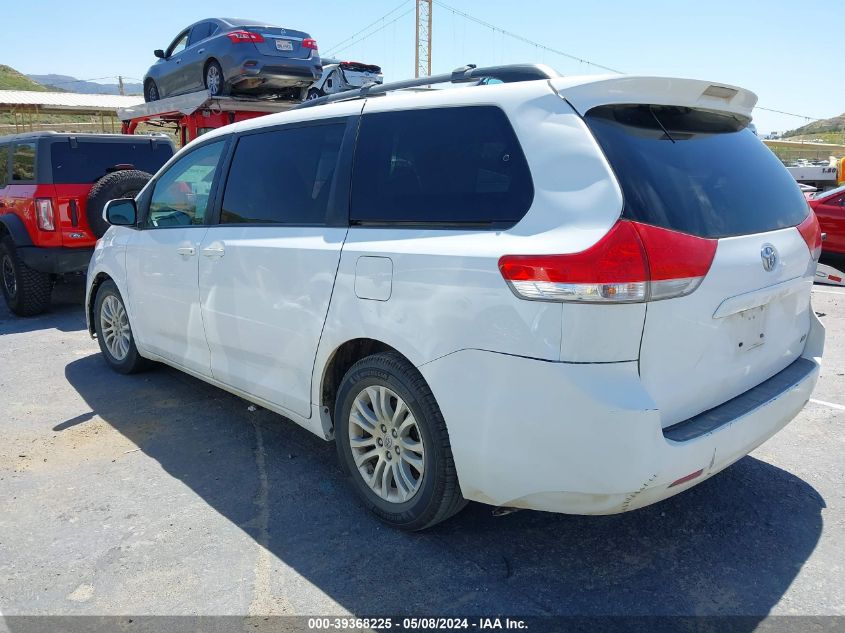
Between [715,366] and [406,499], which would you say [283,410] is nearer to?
[406,499]

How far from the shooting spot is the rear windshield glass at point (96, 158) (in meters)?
7.42

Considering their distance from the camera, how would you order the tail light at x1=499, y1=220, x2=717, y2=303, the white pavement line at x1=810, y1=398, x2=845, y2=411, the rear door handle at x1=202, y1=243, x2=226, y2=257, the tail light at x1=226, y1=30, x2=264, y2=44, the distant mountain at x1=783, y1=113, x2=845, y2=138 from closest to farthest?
1. the tail light at x1=499, y1=220, x2=717, y2=303
2. the rear door handle at x1=202, y1=243, x2=226, y2=257
3. the white pavement line at x1=810, y1=398, x2=845, y2=411
4. the tail light at x1=226, y1=30, x2=264, y2=44
5. the distant mountain at x1=783, y1=113, x2=845, y2=138

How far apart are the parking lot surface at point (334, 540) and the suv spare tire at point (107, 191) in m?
3.61

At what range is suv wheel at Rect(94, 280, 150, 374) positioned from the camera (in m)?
5.19

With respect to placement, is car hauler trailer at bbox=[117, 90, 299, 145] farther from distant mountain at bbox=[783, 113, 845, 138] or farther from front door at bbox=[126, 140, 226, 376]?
distant mountain at bbox=[783, 113, 845, 138]

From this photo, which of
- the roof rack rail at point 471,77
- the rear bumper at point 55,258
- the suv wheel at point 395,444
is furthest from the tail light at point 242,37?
the suv wheel at point 395,444

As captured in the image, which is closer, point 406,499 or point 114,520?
point 406,499

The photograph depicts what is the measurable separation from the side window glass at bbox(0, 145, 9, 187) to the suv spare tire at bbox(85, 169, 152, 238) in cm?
146

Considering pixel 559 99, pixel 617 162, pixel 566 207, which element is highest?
pixel 559 99

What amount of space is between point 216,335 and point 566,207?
2.41 metres

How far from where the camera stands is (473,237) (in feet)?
8.46

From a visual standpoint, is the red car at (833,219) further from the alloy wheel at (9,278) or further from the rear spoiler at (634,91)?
the alloy wheel at (9,278)

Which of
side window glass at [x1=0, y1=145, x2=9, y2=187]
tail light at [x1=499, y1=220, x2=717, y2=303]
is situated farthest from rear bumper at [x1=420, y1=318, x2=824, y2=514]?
side window glass at [x1=0, y1=145, x2=9, y2=187]

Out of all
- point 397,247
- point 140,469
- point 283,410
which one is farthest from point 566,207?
point 140,469
